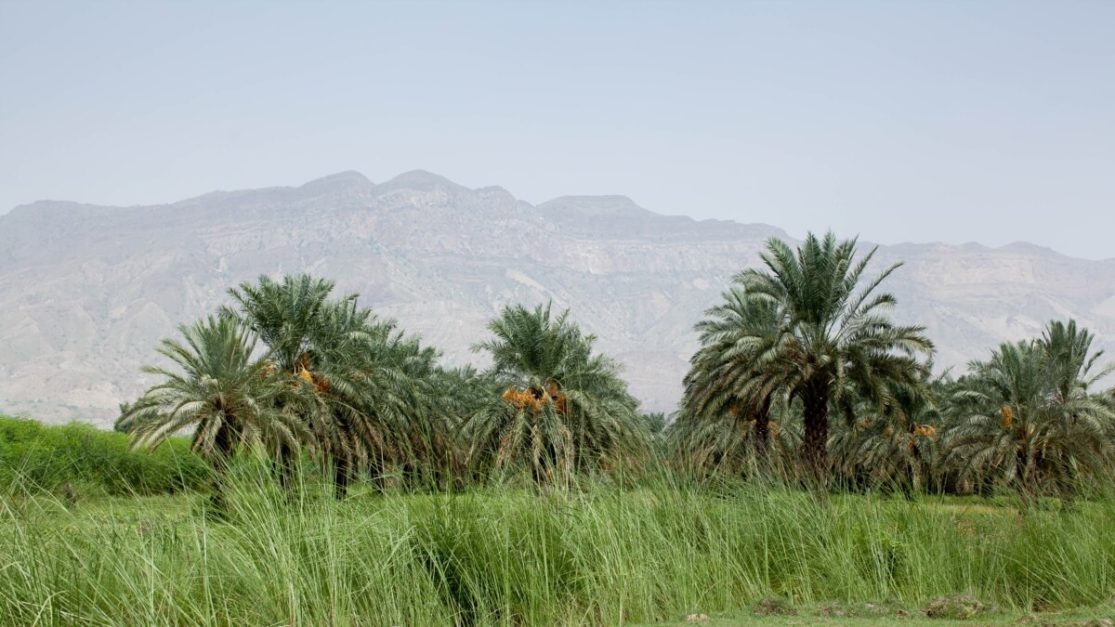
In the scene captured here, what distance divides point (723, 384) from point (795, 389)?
1973 mm

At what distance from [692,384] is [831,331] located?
553cm

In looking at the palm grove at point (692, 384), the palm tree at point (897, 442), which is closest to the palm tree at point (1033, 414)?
the palm grove at point (692, 384)

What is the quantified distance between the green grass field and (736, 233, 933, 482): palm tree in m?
15.5

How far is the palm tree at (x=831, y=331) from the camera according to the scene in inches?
1057

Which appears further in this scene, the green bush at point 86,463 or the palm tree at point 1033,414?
the palm tree at point 1033,414

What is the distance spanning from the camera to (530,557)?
7969 mm

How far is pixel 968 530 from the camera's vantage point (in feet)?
36.0

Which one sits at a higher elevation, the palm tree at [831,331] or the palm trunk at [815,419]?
the palm tree at [831,331]

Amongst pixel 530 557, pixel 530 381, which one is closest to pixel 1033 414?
pixel 530 381

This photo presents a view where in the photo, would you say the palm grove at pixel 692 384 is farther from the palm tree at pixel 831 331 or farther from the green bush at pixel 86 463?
the green bush at pixel 86 463

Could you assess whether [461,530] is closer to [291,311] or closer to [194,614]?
[194,614]

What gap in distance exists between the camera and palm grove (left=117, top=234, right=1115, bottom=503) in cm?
2469

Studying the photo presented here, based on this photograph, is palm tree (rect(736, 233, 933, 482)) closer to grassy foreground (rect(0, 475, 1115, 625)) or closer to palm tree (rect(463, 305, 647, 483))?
palm tree (rect(463, 305, 647, 483))

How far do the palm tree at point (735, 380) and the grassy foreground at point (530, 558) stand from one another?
623 inches
